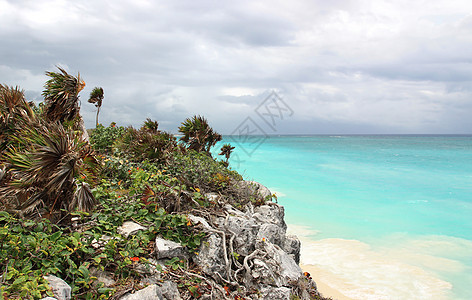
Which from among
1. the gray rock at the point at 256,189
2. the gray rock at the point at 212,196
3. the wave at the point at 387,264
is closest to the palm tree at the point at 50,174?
the gray rock at the point at 212,196

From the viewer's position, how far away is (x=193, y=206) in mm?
5715

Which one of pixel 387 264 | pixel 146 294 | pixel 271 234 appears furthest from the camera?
pixel 387 264

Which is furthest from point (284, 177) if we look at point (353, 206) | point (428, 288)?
point (428, 288)

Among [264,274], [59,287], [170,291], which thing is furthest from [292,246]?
[59,287]

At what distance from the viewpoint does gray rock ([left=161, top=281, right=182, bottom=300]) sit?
3979 mm

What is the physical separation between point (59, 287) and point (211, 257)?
205 cm

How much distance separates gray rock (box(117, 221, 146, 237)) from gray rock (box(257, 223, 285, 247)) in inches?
88.3

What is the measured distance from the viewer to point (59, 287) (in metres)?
3.40

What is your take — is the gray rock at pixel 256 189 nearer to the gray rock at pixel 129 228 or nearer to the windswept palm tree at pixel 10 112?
the gray rock at pixel 129 228

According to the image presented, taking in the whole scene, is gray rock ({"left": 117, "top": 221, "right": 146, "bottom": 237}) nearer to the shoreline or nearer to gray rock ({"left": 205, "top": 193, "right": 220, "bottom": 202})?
gray rock ({"left": 205, "top": 193, "right": 220, "bottom": 202})

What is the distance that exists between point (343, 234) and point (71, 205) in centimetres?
1185

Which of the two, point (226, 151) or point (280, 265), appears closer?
point (280, 265)

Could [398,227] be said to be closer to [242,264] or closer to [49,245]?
[242,264]

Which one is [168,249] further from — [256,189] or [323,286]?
[323,286]
